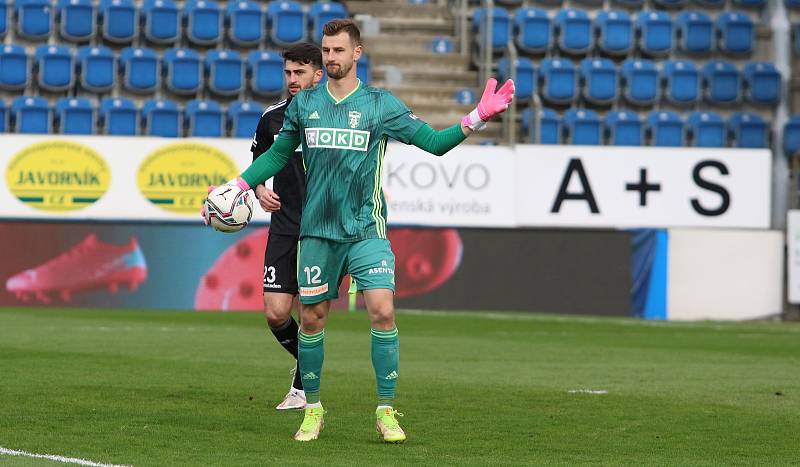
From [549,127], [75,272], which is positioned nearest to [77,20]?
[75,272]

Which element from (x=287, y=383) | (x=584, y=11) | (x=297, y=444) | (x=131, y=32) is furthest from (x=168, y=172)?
(x=297, y=444)

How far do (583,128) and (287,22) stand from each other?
5584mm

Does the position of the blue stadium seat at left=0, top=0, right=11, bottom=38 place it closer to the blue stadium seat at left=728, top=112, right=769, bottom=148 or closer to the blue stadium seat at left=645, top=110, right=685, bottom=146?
the blue stadium seat at left=645, top=110, right=685, bottom=146

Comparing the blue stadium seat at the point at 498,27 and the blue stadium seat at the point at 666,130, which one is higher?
the blue stadium seat at the point at 498,27

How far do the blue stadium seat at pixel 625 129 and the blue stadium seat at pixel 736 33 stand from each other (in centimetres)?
305

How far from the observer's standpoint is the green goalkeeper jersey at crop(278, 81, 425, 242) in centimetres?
753

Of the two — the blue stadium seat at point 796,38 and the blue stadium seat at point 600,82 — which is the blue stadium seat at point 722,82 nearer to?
the blue stadium seat at point 796,38

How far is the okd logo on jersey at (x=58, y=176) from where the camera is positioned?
71.7 feet

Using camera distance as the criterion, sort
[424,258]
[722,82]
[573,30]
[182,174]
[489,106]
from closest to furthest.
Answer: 1. [489,106]
2. [424,258]
3. [182,174]
4. [722,82]
5. [573,30]

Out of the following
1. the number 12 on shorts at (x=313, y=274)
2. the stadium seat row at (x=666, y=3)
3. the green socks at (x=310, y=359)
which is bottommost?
the green socks at (x=310, y=359)

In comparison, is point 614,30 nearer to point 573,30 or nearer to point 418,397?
point 573,30

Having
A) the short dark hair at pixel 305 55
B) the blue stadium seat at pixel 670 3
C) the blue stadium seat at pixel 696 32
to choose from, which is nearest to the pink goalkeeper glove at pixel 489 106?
the short dark hair at pixel 305 55

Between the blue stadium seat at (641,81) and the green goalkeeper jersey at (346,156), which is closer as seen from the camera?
the green goalkeeper jersey at (346,156)

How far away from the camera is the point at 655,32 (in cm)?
2714
